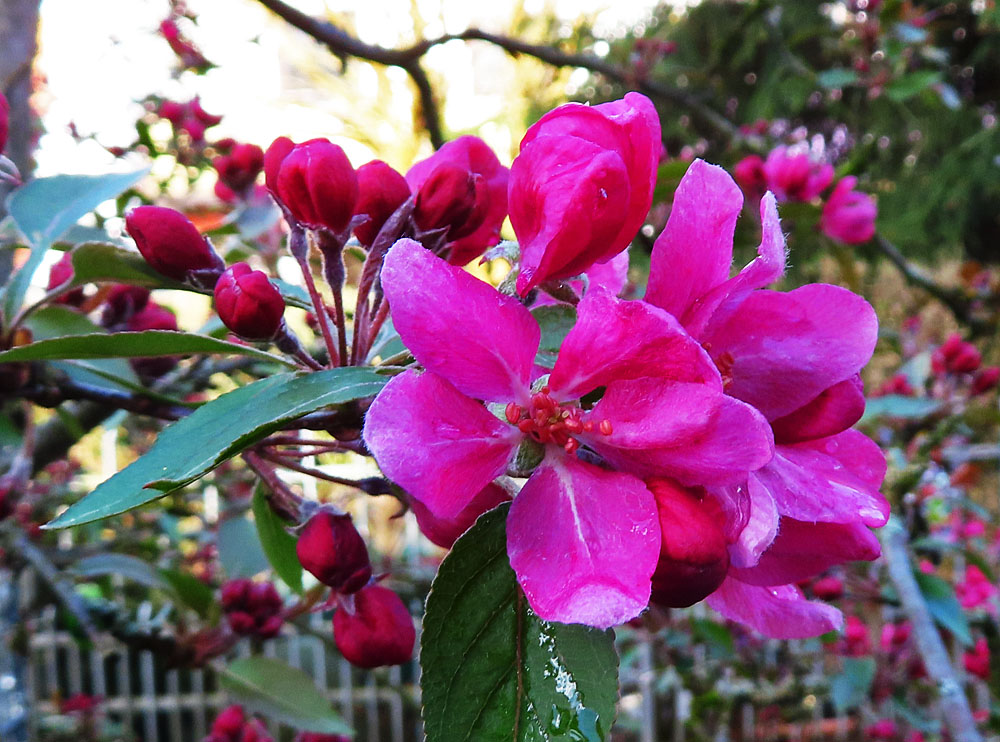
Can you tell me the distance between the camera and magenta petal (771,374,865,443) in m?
0.53

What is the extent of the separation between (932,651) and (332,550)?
1.38m

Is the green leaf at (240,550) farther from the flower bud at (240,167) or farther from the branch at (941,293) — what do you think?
the branch at (941,293)

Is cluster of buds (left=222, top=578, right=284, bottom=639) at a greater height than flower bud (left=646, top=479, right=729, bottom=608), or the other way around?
flower bud (left=646, top=479, right=729, bottom=608)

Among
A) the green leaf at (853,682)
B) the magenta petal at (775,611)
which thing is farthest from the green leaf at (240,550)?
the green leaf at (853,682)

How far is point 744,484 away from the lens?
1.57ft

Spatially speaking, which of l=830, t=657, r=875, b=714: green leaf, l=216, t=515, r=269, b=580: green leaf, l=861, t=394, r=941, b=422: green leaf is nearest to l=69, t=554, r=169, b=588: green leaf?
l=216, t=515, r=269, b=580: green leaf

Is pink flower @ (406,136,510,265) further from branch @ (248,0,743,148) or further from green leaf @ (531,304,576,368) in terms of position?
branch @ (248,0,743,148)

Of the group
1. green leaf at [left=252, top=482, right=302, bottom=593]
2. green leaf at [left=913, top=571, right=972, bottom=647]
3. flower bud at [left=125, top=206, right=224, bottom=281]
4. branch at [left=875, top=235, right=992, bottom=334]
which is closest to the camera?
flower bud at [left=125, top=206, right=224, bottom=281]

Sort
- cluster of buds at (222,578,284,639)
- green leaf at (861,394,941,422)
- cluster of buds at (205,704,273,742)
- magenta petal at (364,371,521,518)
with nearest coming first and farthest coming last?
magenta petal at (364,371,521,518) → cluster of buds at (222,578,284,639) → cluster of buds at (205,704,273,742) → green leaf at (861,394,941,422)

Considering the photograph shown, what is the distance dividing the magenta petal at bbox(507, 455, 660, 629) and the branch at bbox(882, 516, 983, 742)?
44.6 inches

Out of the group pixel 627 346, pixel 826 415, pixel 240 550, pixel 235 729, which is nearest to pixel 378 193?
pixel 627 346

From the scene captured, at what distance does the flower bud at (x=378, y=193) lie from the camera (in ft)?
2.07

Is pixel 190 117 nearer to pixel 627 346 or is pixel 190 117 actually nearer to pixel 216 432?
pixel 216 432

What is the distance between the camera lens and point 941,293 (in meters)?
2.83
